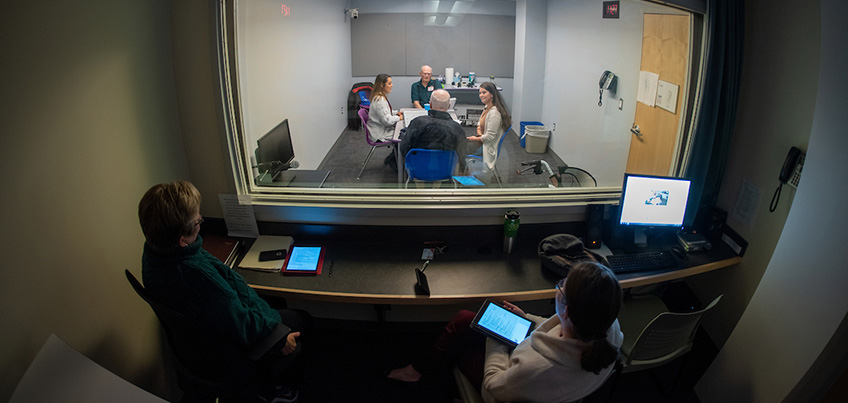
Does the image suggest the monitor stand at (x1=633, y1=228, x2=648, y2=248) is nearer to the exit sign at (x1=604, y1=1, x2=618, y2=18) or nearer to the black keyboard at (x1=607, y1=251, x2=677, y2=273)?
the black keyboard at (x1=607, y1=251, x2=677, y2=273)

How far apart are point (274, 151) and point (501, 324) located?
1864 mm

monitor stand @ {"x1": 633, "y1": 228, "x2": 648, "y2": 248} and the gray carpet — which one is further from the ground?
the gray carpet

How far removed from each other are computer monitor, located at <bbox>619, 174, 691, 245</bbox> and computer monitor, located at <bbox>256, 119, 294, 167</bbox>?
7.08 feet

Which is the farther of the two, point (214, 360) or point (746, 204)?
point (746, 204)

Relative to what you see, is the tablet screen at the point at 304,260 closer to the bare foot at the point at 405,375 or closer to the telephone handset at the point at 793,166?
the bare foot at the point at 405,375

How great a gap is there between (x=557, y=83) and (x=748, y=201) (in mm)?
3775

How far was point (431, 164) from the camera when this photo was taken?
3.20m

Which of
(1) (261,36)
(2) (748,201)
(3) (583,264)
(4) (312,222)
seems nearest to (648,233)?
(2) (748,201)

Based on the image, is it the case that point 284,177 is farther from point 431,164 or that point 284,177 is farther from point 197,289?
point 197,289

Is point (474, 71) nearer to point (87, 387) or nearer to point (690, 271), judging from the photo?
point (690, 271)

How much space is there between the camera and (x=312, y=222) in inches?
93.5

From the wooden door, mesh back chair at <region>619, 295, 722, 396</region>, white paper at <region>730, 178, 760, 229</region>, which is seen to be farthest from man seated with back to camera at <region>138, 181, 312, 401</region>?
the wooden door

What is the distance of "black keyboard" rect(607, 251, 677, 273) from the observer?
7.03 feet

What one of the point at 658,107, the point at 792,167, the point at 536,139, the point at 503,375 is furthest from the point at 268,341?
the point at 536,139
